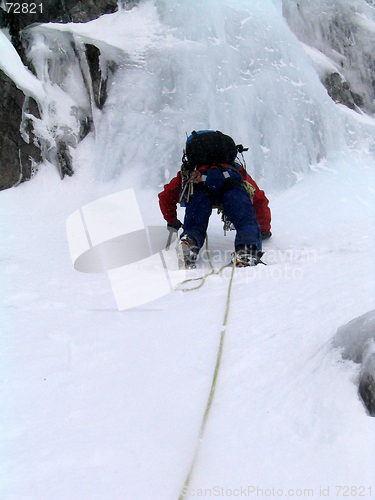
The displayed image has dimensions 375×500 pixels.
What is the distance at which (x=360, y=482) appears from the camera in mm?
594

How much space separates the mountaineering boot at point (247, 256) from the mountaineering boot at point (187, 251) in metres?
0.28

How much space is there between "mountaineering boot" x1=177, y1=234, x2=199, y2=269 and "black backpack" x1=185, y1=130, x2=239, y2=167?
596 millimetres

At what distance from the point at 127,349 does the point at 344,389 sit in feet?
2.28

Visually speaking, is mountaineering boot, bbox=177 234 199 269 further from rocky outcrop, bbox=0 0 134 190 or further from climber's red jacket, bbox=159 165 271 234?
rocky outcrop, bbox=0 0 134 190

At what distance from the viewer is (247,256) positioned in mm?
2250

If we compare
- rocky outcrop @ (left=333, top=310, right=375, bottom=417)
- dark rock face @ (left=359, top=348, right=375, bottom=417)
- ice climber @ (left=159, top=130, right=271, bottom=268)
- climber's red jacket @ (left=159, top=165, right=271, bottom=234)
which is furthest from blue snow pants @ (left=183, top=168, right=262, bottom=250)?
dark rock face @ (left=359, top=348, right=375, bottom=417)

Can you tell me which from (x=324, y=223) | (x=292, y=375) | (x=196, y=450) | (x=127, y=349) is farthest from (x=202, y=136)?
(x=196, y=450)

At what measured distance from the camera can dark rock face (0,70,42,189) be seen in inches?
164

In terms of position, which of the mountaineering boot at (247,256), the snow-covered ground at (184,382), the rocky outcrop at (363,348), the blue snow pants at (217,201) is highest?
the rocky outcrop at (363,348)

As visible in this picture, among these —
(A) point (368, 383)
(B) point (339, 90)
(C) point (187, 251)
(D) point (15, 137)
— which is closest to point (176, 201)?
(C) point (187, 251)

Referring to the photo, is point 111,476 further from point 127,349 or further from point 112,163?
point 112,163

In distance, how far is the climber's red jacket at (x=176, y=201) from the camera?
2793mm

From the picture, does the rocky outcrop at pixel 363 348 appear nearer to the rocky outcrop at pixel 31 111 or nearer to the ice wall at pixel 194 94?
the ice wall at pixel 194 94

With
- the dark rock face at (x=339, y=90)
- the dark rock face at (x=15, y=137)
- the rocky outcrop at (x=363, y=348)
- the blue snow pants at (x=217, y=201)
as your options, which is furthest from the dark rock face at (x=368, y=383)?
the dark rock face at (x=339, y=90)
